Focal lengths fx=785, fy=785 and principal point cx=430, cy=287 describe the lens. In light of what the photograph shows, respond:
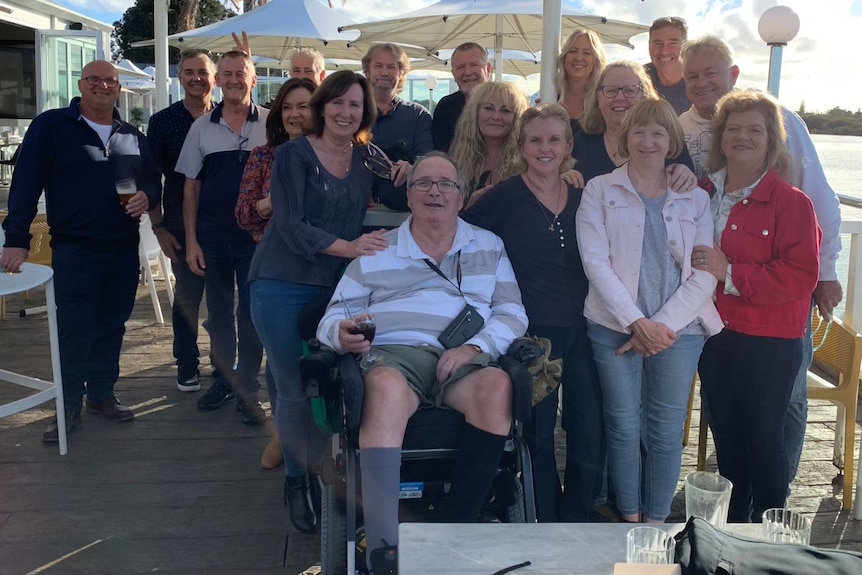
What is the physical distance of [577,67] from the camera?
3.30m

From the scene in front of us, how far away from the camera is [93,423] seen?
3.73 metres

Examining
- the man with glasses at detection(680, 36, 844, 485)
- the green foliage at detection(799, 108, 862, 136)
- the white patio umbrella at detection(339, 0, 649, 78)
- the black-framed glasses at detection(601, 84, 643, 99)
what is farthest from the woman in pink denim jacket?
the white patio umbrella at detection(339, 0, 649, 78)

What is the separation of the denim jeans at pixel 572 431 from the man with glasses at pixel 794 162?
676mm

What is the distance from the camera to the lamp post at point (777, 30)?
14.8 ft

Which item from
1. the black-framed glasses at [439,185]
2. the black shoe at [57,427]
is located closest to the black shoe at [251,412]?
the black shoe at [57,427]

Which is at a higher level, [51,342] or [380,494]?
[51,342]

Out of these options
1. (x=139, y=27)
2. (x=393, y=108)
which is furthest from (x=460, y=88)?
(x=139, y=27)

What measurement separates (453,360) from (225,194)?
172 centimetres

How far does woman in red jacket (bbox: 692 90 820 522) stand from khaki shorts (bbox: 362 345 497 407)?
791 millimetres

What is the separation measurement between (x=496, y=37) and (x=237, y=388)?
226 inches

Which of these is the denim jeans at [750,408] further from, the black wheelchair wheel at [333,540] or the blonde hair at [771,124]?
the black wheelchair wheel at [333,540]

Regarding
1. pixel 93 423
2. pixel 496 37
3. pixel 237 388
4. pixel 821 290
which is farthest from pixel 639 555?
pixel 496 37

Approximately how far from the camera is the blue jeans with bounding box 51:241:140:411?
3457mm

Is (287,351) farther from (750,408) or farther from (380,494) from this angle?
(750,408)
